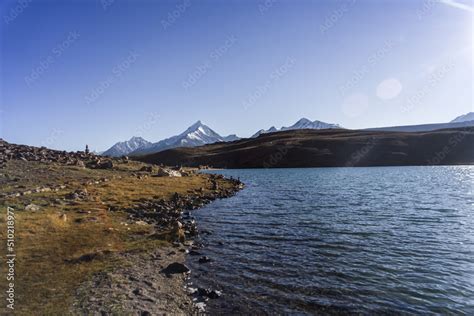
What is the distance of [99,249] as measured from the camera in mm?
24734

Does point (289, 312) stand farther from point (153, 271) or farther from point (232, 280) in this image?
point (153, 271)

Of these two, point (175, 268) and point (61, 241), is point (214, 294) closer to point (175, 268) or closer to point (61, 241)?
point (175, 268)

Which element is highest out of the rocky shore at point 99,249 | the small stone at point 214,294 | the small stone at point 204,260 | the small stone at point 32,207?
the small stone at point 32,207

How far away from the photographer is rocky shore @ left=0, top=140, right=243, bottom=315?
1661 centimetres

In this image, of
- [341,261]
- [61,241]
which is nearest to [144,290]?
[61,241]

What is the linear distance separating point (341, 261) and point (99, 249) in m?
18.3

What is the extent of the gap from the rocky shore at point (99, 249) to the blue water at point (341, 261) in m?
2.36

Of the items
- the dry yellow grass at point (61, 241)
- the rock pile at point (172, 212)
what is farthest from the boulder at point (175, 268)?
the rock pile at point (172, 212)

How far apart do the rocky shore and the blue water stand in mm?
2363

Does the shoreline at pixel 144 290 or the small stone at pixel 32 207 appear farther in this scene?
the small stone at pixel 32 207

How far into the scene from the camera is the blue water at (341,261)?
1766cm

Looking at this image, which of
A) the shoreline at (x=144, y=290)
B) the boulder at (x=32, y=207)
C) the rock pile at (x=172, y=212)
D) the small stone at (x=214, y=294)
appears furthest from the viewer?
the rock pile at (x=172, y=212)

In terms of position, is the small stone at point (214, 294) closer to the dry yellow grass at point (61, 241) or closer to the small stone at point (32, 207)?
the dry yellow grass at point (61, 241)

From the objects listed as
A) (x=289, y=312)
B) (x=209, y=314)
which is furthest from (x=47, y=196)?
(x=289, y=312)
